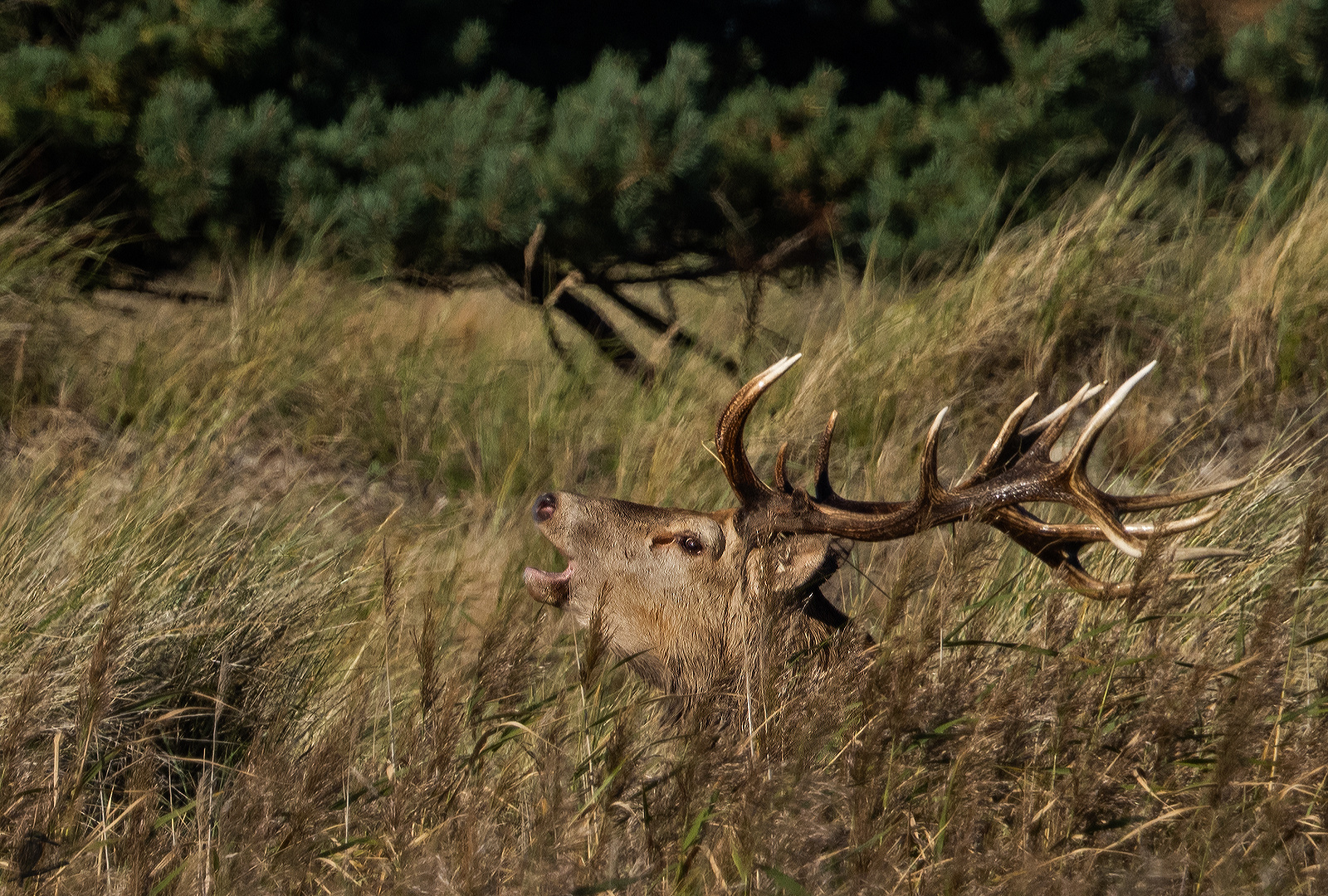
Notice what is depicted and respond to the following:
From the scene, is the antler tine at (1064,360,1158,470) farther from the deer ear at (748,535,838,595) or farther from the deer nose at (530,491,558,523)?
the deer nose at (530,491,558,523)

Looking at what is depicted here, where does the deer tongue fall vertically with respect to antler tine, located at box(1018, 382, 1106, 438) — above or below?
below

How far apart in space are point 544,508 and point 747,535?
566 millimetres

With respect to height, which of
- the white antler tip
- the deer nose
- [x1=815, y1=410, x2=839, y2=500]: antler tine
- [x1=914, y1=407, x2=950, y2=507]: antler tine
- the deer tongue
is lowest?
the deer tongue

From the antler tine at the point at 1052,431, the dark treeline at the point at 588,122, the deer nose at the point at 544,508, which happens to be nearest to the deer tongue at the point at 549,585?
the deer nose at the point at 544,508

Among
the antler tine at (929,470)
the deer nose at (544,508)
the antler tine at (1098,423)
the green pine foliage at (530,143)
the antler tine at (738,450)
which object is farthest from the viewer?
the green pine foliage at (530,143)

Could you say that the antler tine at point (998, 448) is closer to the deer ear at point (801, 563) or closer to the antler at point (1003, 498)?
the antler at point (1003, 498)

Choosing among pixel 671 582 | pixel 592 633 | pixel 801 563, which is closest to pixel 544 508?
pixel 671 582

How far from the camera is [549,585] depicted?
3266mm

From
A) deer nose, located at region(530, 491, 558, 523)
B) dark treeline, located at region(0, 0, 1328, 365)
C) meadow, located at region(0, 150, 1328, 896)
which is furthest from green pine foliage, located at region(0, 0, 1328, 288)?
deer nose, located at region(530, 491, 558, 523)

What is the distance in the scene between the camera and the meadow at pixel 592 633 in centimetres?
193

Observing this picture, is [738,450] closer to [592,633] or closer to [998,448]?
[998,448]

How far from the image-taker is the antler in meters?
2.93

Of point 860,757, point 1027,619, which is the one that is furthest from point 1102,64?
point 860,757

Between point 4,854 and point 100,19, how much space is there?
15.2 feet
